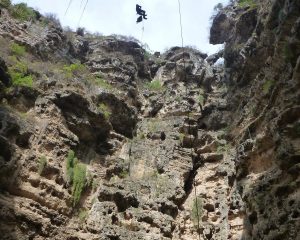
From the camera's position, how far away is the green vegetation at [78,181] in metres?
15.9

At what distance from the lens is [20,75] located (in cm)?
1902

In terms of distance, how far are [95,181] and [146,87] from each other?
31.0 ft

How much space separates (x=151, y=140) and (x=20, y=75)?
22.5 feet

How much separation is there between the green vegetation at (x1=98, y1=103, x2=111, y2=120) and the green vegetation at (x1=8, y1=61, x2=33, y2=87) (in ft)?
11.5

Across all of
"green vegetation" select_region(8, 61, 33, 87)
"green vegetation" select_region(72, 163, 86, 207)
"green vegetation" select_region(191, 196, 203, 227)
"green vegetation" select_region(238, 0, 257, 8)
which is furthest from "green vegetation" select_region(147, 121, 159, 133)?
"green vegetation" select_region(238, 0, 257, 8)

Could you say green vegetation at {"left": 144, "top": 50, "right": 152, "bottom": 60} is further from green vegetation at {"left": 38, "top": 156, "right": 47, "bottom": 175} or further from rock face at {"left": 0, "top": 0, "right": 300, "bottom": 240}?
green vegetation at {"left": 38, "top": 156, "right": 47, "bottom": 175}

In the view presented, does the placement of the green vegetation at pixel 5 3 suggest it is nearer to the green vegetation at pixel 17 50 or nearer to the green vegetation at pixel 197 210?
the green vegetation at pixel 17 50

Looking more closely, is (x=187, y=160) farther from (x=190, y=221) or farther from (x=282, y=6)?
(x=282, y=6)

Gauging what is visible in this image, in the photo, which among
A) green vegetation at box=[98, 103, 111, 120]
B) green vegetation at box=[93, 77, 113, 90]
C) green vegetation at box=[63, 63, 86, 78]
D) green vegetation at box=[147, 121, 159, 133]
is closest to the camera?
green vegetation at box=[98, 103, 111, 120]

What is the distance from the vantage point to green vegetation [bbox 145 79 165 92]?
25.1 meters

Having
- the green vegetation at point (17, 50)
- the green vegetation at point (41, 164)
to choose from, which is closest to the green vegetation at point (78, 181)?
the green vegetation at point (41, 164)

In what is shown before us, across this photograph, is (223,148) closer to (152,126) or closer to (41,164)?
(152,126)

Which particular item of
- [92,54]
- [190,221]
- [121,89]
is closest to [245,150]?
[190,221]

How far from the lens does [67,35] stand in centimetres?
2672
